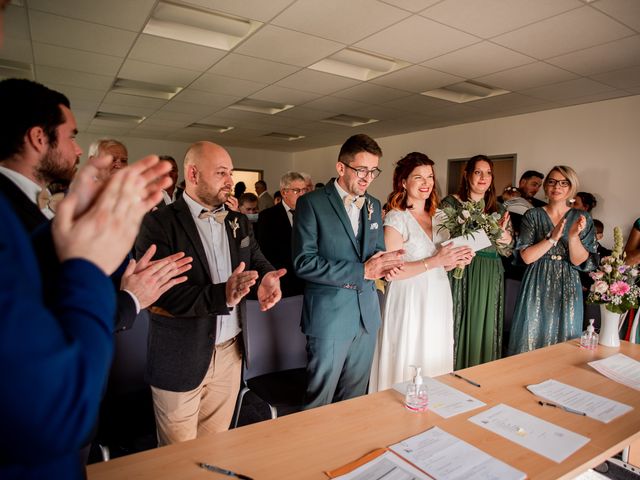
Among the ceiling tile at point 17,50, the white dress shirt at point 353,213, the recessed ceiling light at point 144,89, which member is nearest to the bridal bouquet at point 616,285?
the white dress shirt at point 353,213

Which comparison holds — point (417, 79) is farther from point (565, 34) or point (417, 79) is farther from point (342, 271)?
point (342, 271)

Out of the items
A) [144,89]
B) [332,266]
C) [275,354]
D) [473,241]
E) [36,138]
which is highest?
[144,89]

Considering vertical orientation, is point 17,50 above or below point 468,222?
above

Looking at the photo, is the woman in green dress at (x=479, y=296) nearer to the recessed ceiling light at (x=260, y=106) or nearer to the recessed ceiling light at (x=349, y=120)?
the recessed ceiling light at (x=260, y=106)

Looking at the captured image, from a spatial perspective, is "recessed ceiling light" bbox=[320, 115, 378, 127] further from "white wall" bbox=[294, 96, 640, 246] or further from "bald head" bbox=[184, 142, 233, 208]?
"bald head" bbox=[184, 142, 233, 208]

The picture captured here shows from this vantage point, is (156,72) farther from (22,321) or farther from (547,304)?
(22,321)

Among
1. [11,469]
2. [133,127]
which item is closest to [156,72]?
[133,127]

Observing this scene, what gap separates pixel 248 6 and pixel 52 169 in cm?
289

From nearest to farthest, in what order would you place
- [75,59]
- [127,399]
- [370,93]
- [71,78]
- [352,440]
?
[352,440] → [127,399] → [75,59] → [71,78] → [370,93]

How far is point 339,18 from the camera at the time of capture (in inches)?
140

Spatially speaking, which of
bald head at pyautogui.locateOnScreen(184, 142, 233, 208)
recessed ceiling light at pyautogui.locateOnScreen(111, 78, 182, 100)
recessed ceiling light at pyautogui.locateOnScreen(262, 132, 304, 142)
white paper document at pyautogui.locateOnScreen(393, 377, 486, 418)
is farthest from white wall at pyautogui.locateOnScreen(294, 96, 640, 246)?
bald head at pyautogui.locateOnScreen(184, 142, 233, 208)

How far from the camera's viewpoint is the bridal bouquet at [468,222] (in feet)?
8.83

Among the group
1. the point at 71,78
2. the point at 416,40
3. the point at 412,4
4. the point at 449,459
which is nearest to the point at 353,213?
the point at 449,459

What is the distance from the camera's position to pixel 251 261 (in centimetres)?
236
